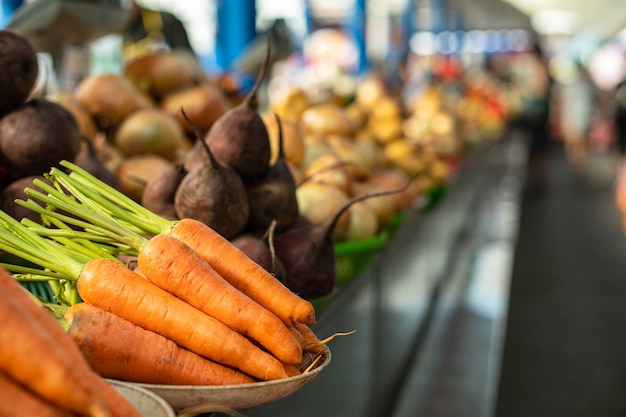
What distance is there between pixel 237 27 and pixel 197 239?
442cm

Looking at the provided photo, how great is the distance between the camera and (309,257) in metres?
1.70

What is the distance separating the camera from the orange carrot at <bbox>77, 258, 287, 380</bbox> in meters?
1.18

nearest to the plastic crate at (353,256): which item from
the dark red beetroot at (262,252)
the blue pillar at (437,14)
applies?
the dark red beetroot at (262,252)

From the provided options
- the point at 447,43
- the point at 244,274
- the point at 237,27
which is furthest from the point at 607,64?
the point at 244,274

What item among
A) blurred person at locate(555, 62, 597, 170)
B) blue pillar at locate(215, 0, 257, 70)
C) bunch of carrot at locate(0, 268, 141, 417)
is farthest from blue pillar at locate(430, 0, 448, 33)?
bunch of carrot at locate(0, 268, 141, 417)


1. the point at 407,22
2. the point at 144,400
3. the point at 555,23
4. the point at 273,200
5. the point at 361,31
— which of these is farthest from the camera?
the point at 555,23

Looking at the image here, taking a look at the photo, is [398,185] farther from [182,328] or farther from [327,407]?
[182,328]

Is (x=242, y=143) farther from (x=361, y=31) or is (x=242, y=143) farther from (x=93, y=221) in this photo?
(x=361, y=31)

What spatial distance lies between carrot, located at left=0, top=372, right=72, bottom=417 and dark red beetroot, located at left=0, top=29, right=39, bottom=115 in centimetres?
103

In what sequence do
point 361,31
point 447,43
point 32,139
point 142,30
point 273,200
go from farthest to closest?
point 447,43 → point 361,31 → point 142,30 → point 273,200 → point 32,139

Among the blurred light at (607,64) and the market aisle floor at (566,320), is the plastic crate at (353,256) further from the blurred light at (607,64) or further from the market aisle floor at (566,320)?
the blurred light at (607,64)

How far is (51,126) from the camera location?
66.4 inches

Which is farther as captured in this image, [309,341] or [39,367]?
[309,341]

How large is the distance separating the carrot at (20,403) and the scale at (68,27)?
2.08 meters
